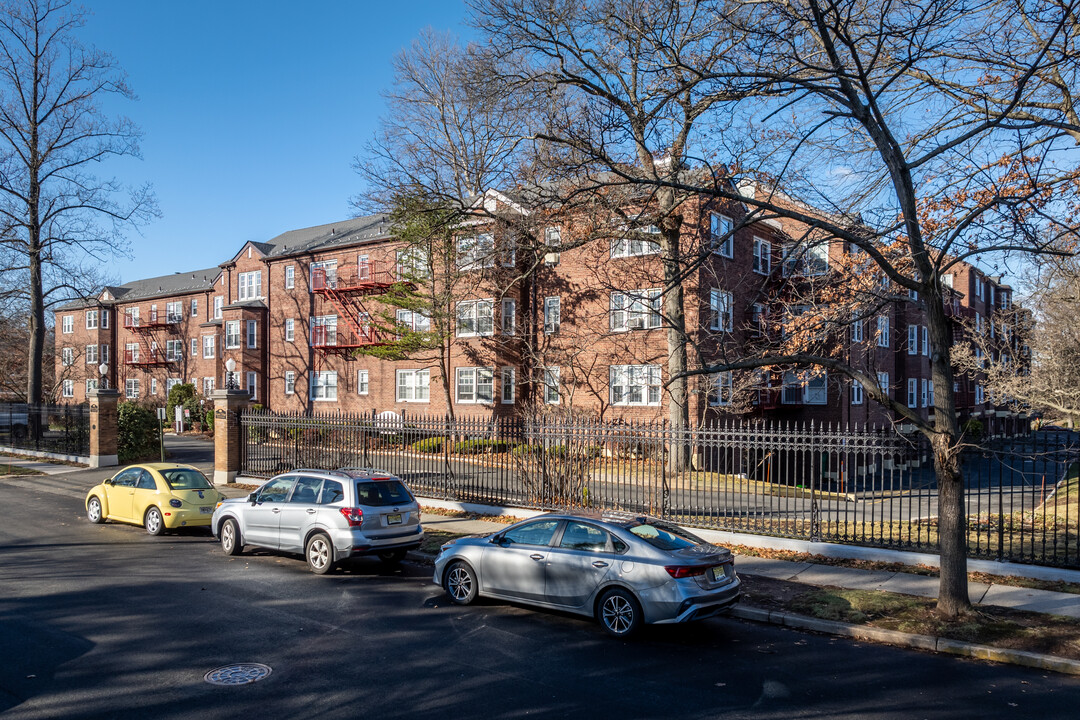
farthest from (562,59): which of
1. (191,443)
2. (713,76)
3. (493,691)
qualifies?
(191,443)

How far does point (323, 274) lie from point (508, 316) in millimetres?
13781

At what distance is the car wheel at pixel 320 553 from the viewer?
1170 cm

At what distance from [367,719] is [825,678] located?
174 inches

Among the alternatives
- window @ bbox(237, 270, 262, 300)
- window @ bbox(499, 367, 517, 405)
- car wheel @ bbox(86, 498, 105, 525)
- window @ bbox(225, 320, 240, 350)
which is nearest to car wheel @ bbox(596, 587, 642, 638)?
car wheel @ bbox(86, 498, 105, 525)

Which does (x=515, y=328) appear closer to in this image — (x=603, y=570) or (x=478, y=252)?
(x=478, y=252)

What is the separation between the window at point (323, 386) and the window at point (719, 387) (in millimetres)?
22438

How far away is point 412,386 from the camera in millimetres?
37312

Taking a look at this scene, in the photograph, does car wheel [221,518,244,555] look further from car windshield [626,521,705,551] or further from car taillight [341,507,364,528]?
car windshield [626,521,705,551]

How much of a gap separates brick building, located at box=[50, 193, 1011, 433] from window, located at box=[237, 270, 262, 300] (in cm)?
11

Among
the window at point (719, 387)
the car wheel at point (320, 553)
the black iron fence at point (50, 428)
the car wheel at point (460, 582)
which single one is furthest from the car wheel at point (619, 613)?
the black iron fence at point (50, 428)

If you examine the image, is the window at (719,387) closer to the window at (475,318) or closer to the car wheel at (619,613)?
the window at (475,318)

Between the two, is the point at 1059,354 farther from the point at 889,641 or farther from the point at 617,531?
the point at 617,531

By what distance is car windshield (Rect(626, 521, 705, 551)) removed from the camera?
8.73 metres

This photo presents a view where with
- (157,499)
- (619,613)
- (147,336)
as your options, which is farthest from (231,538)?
(147,336)
